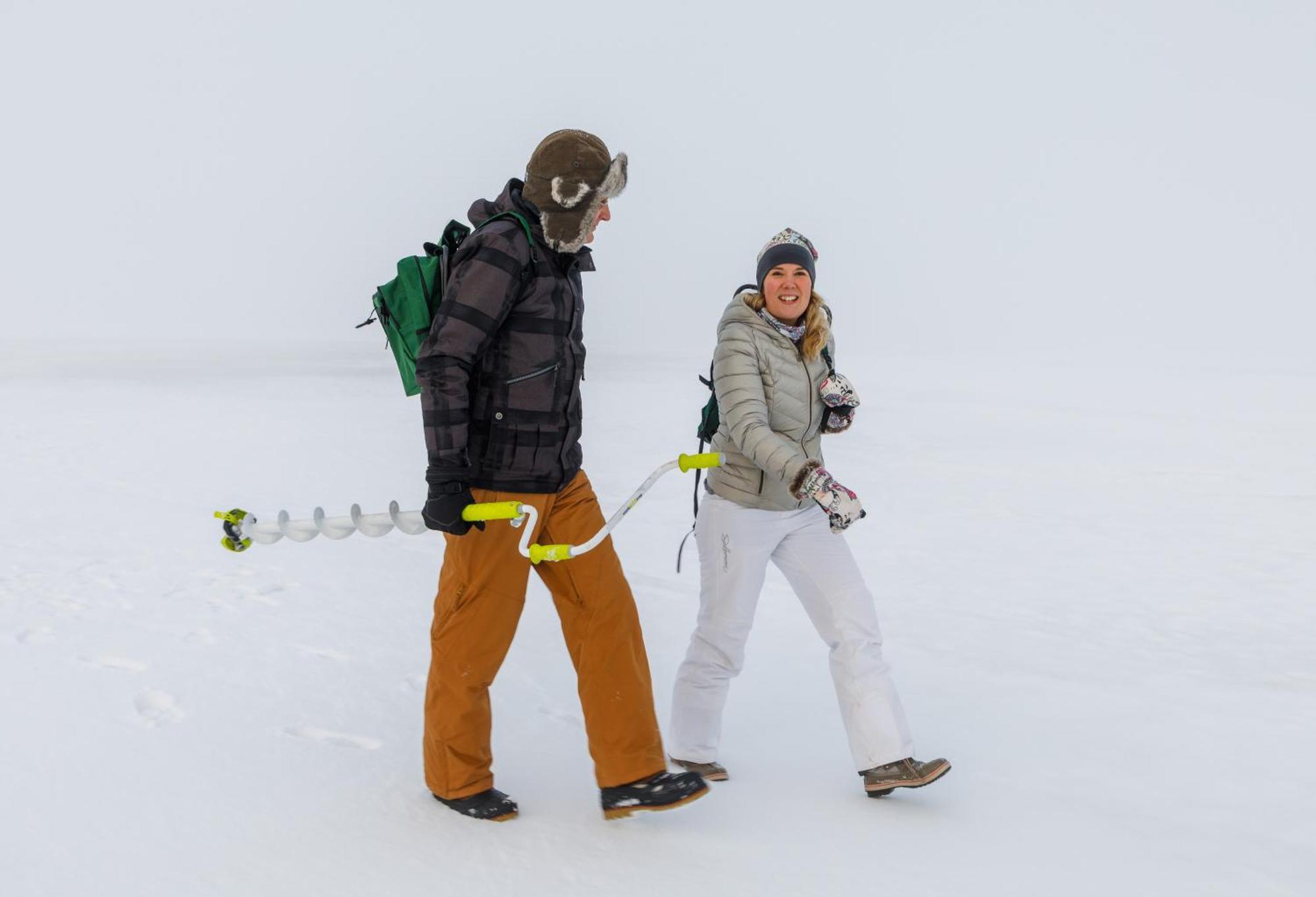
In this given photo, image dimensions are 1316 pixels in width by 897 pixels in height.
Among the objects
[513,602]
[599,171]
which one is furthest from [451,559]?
[599,171]

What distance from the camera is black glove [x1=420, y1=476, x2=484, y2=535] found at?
306 centimetres

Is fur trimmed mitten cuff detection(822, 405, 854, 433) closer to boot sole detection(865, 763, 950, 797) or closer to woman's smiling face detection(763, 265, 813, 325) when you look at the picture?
woman's smiling face detection(763, 265, 813, 325)

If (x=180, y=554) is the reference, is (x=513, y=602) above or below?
above

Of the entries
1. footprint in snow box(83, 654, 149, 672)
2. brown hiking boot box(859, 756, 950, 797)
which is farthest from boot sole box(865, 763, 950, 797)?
footprint in snow box(83, 654, 149, 672)

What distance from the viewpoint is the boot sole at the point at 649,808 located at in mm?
3230

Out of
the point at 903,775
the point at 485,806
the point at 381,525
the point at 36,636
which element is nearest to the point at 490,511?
the point at 381,525

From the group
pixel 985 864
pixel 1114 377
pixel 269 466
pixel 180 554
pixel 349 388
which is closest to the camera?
pixel 985 864

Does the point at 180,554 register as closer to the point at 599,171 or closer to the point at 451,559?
the point at 451,559

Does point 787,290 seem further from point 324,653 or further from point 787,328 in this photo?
point 324,653

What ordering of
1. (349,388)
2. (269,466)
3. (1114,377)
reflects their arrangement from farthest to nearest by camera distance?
(1114,377) → (349,388) → (269,466)

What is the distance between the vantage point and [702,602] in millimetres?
3840

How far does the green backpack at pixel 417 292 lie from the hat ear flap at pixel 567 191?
4.3 inches

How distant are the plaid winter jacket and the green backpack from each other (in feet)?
0.16

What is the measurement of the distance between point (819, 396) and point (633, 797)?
136cm
